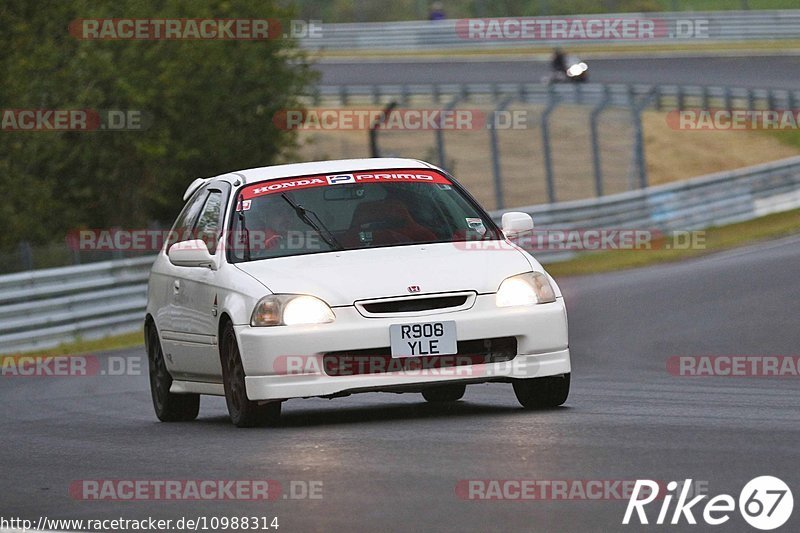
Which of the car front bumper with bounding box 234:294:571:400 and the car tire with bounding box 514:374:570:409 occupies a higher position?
the car front bumper with bounding box 234:294:571:400

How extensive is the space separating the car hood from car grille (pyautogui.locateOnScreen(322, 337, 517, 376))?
289 mm

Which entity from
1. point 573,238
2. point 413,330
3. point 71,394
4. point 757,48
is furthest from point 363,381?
point 757,48

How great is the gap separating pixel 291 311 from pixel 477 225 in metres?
1.55

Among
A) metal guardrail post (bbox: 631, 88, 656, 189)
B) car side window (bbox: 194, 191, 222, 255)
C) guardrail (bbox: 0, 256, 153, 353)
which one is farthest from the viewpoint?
metal guardrail post (bbox: 631, 88, 656, 189)

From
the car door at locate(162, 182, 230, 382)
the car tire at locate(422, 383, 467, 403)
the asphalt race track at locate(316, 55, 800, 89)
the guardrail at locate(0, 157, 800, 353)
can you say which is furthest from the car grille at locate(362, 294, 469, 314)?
the asphalt race track at locate(316, 55, 800, 89)

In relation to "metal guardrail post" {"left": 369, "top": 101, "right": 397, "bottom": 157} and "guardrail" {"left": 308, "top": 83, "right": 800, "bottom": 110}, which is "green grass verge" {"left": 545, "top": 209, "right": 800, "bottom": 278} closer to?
"metal guardrail post" {"left": 369, "top": 101, "right": 397, "bottom": 157}

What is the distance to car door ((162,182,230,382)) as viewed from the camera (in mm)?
10688

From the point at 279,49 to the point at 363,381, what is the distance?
84.8 ft

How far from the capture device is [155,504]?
24.3 feet

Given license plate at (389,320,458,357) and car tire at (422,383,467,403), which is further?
car tire at (422,383,467,403)

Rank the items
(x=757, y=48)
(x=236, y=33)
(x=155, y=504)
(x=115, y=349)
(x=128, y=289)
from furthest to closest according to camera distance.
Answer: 1. (x=757, y=48)
2. (x=236, y=33)
3. (x=128, y=289)
4. (x=115, y=349)
5. (x=155, y=504)

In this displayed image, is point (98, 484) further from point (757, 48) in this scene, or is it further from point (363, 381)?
point (757, 48)

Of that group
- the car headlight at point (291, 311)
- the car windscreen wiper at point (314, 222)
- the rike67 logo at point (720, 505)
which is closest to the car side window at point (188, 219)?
the car windscreen wiper at point (314, 222)

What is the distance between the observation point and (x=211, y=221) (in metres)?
11.3
